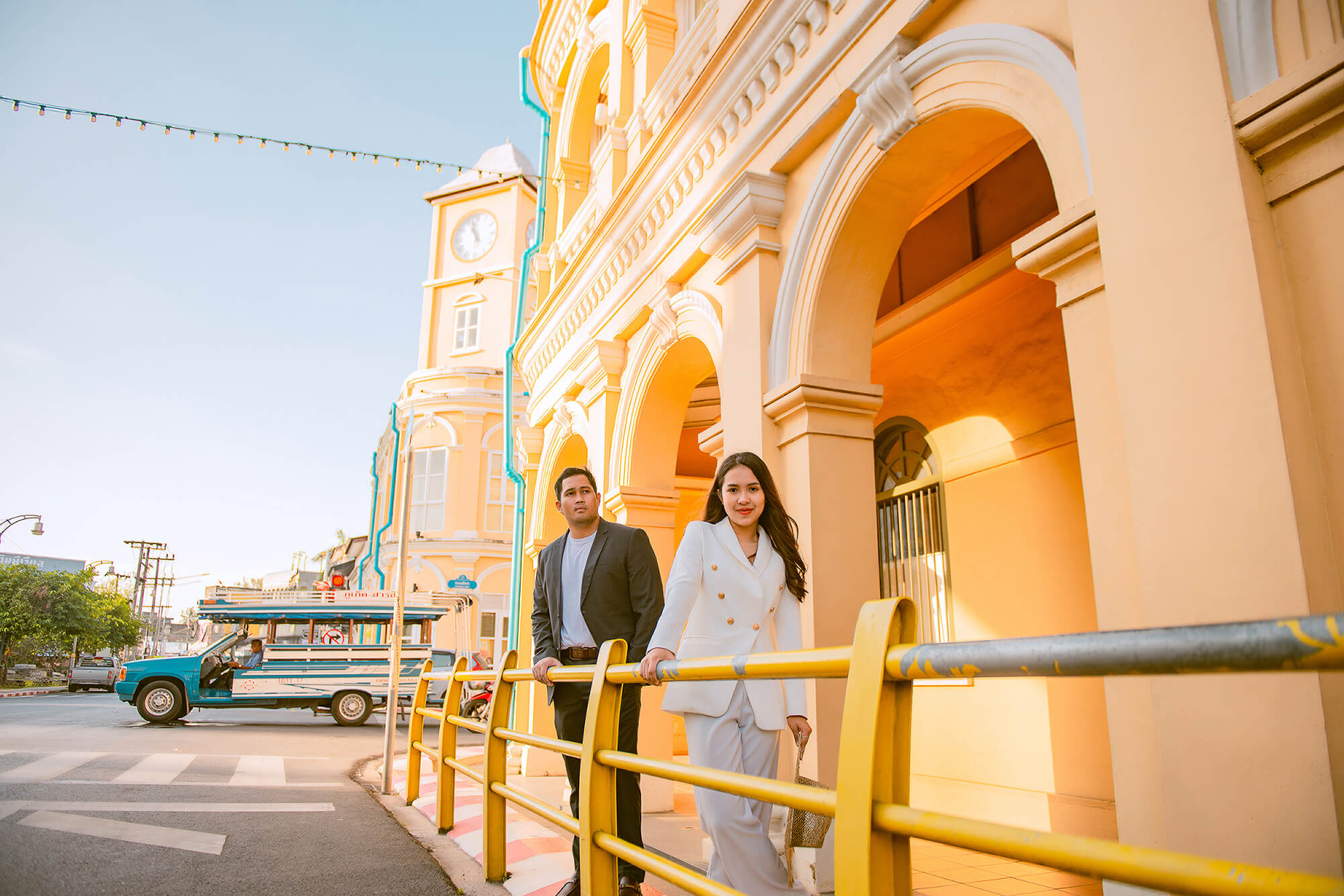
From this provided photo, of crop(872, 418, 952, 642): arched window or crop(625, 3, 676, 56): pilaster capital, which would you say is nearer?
crop(872, 418, 952, 642): arched window

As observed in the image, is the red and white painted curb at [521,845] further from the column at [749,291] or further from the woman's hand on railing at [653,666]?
the column at [749,291]

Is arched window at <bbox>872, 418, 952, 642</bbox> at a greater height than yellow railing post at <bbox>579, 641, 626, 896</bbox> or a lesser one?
greater

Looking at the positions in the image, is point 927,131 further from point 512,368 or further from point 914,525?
point 512,368

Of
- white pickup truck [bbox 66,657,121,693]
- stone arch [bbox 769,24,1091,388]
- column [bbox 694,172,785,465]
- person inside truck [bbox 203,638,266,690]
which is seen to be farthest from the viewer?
A: white pickup truck [bbox 66,657,121,693]

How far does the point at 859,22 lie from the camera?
4.80 meters

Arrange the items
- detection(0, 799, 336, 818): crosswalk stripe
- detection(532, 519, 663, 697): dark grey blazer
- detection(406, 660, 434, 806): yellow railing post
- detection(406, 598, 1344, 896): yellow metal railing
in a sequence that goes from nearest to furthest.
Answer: detection(406, 598, 1344, 896): yellow metal railing, detection(532, 519, 663, 697): dark grey blazer, detection(0, 799, 336, 818): crosswalk stripe, detection(406, 660, 434, 806): yellow railing post

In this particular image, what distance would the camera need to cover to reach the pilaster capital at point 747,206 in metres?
5.54

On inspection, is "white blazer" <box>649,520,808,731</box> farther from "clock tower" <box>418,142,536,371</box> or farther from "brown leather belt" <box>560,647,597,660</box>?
"clock tower" <box>418,142,536,371</box>

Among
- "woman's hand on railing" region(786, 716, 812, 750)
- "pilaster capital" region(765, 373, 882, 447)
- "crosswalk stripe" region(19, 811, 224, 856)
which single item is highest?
"pilaster capital" region(765, 373, 882, 447)

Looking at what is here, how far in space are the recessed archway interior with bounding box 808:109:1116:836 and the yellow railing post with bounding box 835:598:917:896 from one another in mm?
3444

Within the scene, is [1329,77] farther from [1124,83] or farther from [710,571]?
[710,571]

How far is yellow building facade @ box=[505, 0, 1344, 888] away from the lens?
95.0 inches

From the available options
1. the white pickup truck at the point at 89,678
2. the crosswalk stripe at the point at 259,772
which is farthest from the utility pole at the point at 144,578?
the crosswalk stripe at the point at 259,772

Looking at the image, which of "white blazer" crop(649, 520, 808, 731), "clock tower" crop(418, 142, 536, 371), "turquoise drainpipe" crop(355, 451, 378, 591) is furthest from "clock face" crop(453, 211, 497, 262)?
"white blazer" crop(649, 520, 808, 731)
